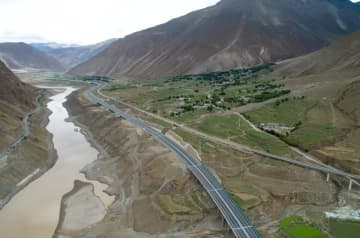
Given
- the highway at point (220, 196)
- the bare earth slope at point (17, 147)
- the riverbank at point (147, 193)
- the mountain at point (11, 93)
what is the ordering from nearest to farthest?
the highway at point (220, 196)
the riverbank at point (147, 193)
the bare earth slope at point (17, 147)
the mountain at point (11, 93)

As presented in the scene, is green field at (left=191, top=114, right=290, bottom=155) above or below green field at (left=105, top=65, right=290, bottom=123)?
below

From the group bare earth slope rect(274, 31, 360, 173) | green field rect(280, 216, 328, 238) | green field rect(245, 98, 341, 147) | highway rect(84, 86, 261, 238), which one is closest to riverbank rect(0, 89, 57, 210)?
highway rect(84, 86, 261, 238)

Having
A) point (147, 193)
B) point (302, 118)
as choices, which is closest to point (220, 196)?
point (147, 193)

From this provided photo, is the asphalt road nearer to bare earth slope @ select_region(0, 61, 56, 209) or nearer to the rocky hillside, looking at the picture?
bare earth slope @ select_region(0, 61, 56, 209)

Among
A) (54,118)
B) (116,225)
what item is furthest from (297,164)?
(54,118)

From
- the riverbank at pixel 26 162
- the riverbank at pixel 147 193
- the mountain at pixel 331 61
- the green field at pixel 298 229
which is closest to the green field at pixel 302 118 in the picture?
the green field at pixel 298 229

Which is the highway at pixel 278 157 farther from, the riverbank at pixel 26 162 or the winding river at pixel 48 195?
the riverbank at pixel 26 162
